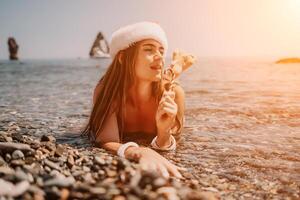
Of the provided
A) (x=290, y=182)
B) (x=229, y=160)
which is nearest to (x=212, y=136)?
(x=229, y=160)

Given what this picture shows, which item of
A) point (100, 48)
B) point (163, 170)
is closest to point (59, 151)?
point (163, 170)

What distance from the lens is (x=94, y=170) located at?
15.0 ft

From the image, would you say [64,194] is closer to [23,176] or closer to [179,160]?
[23,176]

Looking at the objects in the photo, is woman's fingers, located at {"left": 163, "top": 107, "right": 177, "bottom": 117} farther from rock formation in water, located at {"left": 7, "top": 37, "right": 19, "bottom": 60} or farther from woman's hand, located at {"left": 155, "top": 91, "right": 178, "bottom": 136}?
rock formation in water, located at {"left": 7, "top": 37, "right": 19, "bottom": 60}

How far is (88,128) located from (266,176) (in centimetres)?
423

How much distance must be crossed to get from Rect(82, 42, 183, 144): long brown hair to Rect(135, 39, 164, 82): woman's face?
0.37ft

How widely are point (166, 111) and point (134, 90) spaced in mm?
1647

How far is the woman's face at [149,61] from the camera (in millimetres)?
6691

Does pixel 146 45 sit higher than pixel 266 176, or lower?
higher

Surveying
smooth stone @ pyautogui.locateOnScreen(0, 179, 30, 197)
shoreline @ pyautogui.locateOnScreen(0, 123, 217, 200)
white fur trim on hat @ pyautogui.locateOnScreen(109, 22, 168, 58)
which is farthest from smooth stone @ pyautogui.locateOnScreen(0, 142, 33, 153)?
white fur trim on hat @ pyautogui.locateOnScreen(109, 22, 168, 58)

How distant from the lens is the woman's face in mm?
6691

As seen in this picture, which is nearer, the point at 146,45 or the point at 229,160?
the point at 229,160

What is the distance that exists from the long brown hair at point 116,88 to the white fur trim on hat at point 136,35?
0.36 feet

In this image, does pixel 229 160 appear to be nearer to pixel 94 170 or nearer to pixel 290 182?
pixel 290 182
